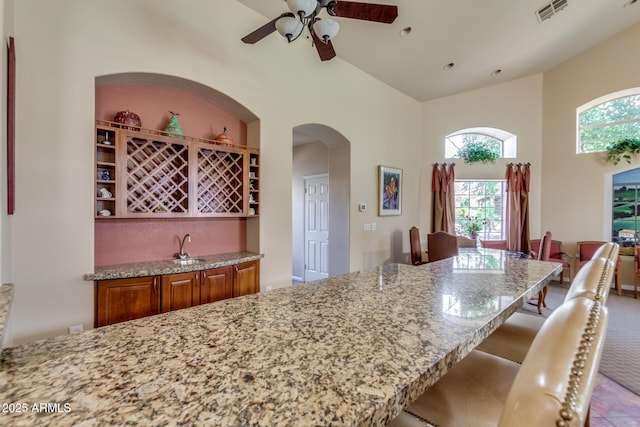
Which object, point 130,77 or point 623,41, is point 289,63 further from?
point 623,41

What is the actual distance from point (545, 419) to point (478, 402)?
709mm

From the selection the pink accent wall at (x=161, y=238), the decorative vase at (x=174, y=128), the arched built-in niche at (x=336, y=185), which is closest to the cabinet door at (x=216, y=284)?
the pink accent wall at (x=161, y=238)

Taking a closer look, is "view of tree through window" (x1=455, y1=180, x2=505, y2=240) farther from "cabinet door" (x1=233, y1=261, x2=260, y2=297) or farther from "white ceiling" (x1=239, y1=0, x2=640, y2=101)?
"cabinet door" (x1=233, y1=261, x2=260, y2=297)

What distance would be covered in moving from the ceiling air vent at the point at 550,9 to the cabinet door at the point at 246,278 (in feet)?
15.0

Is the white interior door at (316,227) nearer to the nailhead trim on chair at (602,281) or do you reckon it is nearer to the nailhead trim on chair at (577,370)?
the nailhead trim on chair at (602,281)

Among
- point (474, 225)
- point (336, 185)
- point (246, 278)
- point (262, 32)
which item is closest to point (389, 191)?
point (336, 185)

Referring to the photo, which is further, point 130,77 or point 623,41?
point 623,41

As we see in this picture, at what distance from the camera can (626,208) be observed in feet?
15.7


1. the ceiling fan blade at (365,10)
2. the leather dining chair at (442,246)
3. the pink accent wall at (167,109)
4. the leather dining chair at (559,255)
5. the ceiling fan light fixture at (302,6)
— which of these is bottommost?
the leather dining chair at (559,255)

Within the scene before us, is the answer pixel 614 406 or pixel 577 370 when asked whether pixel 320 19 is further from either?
pixel 614 406

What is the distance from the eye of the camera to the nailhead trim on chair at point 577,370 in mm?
412

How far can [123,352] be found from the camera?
2.53ft

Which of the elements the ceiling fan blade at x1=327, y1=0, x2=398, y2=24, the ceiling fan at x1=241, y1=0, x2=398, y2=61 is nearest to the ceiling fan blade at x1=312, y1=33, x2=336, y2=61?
the ceiling fan at x1=241, y1=0, x2=398, y2=61

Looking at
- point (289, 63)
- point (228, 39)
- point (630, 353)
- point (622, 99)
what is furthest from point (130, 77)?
point (622, 99)
